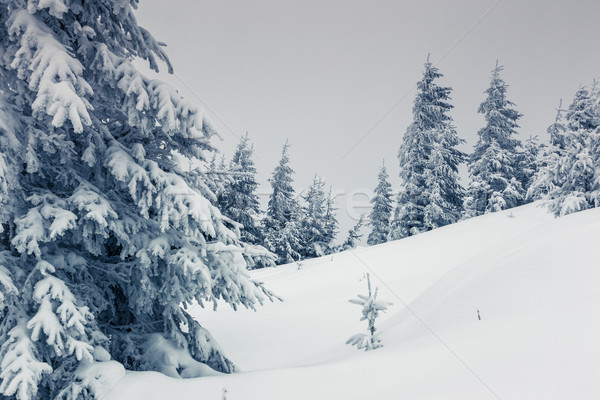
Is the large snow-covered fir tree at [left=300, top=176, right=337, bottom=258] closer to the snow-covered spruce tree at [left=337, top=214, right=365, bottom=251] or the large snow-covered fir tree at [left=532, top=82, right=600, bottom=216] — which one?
the snow-covered spruce tree at [left=337, top=214, right=365, bottom=251]

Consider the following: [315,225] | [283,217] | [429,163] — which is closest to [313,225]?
[315,225]

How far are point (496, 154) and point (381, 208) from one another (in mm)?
14876

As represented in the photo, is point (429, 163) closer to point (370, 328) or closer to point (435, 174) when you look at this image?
point (435, 174)

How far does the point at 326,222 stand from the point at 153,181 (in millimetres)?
35423

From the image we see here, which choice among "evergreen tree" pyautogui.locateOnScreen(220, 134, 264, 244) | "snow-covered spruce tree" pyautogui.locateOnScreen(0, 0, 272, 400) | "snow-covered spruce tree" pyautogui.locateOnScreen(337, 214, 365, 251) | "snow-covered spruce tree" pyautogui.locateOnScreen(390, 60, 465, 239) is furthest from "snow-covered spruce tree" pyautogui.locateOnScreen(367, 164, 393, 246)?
"snow-covered spruce tree" pyautogui.locateOnScreen(0, 0, 272, 400)

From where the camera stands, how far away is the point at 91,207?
386 centimetres

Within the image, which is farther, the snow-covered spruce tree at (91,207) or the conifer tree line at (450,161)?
the conifer tree line at (450,161)

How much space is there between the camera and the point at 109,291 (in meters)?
4.75

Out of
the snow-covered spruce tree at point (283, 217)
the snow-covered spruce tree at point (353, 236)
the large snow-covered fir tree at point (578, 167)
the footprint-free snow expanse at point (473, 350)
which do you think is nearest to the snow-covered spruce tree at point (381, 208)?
the snow-covered spruce tree at point (353, 236)

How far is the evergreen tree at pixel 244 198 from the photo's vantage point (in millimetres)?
28639

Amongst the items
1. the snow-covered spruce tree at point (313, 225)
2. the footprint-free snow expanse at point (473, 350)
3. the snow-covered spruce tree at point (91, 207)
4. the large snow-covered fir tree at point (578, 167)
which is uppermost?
the snow-covered spruce tree at point (313, 225)

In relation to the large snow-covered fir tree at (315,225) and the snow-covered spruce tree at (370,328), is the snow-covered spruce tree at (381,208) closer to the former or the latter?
the large snow-covered fir tree at (315,225)

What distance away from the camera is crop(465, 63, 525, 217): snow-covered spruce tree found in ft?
86.7

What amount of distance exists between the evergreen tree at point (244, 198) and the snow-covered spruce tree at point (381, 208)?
14119mm
